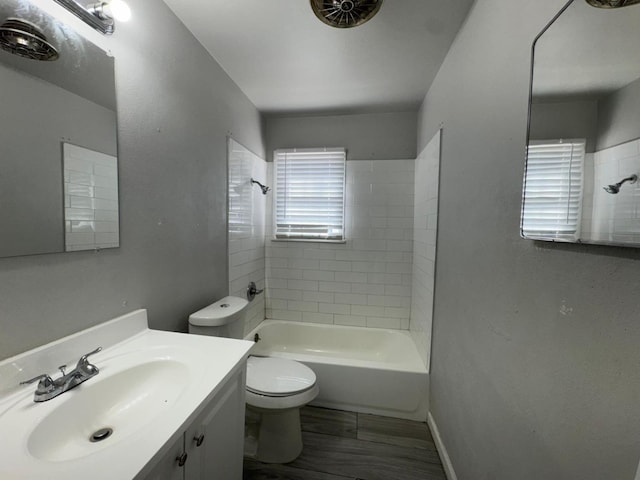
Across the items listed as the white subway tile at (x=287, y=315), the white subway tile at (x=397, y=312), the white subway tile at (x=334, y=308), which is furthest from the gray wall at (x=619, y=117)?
the white subway tile at (x=287, y=315)

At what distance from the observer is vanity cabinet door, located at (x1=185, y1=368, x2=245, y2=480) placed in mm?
750

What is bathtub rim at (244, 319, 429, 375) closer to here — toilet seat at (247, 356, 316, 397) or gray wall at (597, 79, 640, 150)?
toilet seat at (247, 356, 316, 397)

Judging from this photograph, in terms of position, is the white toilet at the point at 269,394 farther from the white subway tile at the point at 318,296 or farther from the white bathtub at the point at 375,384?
the white subway tile at the point at 318,296

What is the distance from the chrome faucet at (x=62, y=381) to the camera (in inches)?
28.5

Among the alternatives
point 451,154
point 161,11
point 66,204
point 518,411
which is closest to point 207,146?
point 161,11

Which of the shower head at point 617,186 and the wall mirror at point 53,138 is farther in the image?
the wall mirror at point 53,138

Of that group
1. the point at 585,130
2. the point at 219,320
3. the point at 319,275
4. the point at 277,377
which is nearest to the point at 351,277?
the point at 319,275

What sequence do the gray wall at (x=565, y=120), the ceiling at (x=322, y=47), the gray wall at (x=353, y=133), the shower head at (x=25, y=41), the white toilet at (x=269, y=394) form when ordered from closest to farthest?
the gray wall at (x=565, y=120) → the shower head at (x=25, y=41) → the ceiling at (x=322, y=47) → the white toilet at (x=269, y=394) → the gray wall at (x=353, y=133)

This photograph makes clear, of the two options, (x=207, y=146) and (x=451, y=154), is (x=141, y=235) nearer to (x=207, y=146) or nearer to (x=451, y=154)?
(x=207, y=146)

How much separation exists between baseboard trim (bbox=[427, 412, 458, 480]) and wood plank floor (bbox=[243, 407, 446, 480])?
0.04m

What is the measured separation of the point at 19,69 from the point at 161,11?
32.1 inches

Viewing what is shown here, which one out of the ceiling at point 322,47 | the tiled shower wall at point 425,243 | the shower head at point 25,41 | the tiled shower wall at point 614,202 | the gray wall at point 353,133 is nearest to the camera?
the tiled shower wall at point 614,202

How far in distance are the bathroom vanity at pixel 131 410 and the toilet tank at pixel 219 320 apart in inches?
9.8

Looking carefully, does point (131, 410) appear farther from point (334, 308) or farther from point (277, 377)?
point (334, 308)
